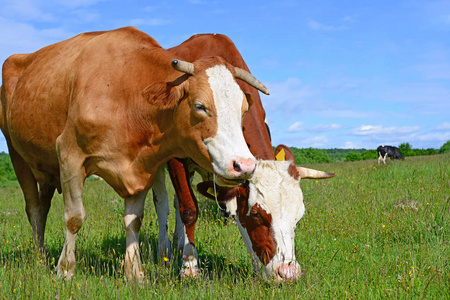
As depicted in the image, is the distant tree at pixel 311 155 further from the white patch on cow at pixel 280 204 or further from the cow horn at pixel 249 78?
the white patch on cow at pixel 280 204

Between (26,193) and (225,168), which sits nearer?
(225,168)

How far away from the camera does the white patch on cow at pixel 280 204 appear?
3665 mm

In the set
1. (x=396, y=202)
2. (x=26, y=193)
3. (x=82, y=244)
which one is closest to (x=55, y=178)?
(x=26, y=193)

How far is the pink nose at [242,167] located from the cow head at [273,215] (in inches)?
16.8

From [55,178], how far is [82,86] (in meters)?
2.12

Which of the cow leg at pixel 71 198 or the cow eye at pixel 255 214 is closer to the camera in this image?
the cow eye at pixel 255 214

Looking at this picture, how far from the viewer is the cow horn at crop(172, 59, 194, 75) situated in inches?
148

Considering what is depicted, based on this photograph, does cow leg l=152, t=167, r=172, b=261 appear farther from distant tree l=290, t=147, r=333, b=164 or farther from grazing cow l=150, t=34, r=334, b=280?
distant tree l=290, t=147, r=333, b=164

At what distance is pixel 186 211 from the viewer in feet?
15.3

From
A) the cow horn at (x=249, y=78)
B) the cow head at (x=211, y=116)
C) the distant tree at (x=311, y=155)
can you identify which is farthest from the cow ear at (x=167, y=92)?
the distant tree at (x=311, y=155)

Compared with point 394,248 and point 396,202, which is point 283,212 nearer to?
point 394,248

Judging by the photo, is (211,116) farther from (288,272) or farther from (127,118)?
(288,272)

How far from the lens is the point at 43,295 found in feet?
11.5

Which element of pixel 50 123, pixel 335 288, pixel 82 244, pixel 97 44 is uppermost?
pixel 97 44
